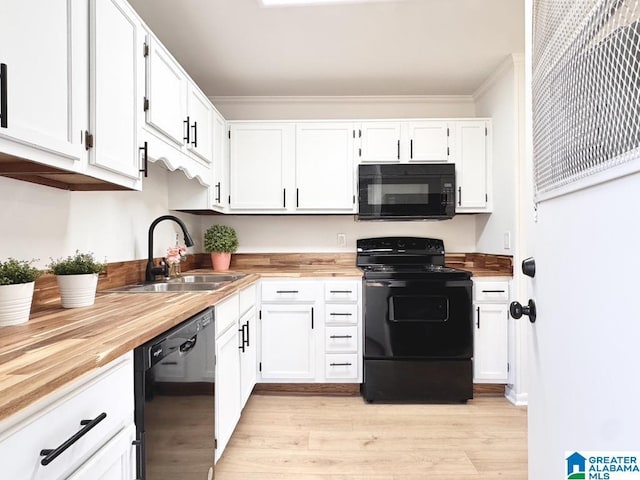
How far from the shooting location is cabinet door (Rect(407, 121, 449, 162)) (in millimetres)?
2881

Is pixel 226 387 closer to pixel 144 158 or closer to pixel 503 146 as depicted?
pixel 144 158

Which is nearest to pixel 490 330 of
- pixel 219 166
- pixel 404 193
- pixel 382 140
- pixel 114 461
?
pixel 404 193

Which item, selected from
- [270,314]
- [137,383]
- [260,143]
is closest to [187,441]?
[137,383]

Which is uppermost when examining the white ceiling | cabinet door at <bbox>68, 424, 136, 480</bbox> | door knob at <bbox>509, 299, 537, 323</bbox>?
the white ceiling

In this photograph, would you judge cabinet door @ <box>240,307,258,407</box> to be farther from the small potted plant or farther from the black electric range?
the small potted plant

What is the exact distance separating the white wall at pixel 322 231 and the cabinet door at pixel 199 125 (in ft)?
2.93

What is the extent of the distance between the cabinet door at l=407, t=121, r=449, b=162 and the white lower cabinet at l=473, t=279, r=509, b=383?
3.41 ft

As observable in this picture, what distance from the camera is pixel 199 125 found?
7.50 ft

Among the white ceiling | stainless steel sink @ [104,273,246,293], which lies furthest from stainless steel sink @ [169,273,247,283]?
the white ceiling

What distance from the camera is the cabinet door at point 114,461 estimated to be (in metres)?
0.77

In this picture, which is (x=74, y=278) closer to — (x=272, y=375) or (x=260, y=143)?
(x=272, y=375)

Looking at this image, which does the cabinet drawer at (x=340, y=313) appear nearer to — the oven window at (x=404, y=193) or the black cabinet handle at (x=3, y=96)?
the oven window at (x=404, y=193)

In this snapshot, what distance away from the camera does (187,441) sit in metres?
1.27

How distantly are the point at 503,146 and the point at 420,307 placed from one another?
53.5 inches
